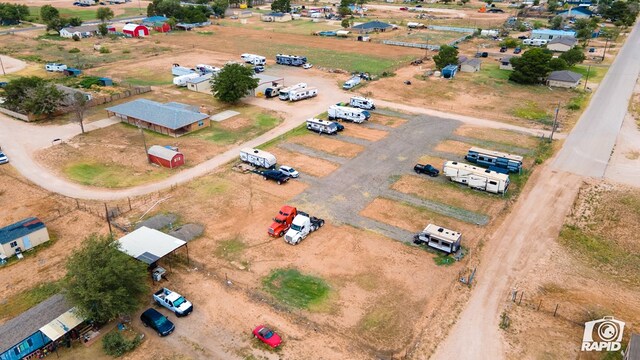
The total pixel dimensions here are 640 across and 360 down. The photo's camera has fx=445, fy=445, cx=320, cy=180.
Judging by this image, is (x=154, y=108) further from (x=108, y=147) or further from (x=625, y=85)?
(x=625, y=85)

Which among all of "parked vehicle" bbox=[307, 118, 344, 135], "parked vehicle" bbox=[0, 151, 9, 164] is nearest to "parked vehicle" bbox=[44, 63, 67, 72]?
"parked vehicle" bbox=[0, 151, 9, 164]

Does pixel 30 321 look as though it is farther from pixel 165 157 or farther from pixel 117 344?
pixel 165 157

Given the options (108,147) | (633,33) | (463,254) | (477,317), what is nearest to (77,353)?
(477,317)

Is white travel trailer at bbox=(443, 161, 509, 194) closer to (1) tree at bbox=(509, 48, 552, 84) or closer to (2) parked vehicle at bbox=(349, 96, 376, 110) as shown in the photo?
(2) parked vehicle at bbox=(349, 96, 376, 110)

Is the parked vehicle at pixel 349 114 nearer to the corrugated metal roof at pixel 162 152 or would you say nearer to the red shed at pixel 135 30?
the corrugated metal roof at pixel 162 152

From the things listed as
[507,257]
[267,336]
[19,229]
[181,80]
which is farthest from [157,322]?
[181,80]

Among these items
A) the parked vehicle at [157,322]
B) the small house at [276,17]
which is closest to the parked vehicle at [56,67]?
the parked vehicle at [157,322]
